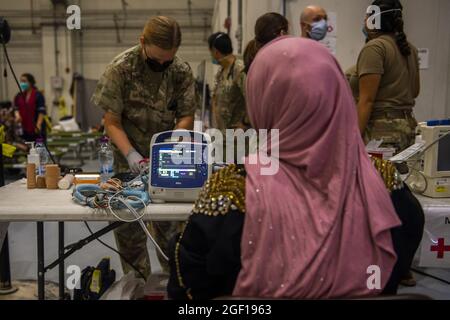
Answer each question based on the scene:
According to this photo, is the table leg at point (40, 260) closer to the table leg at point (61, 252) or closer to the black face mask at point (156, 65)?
the table leg at point (61, 252)

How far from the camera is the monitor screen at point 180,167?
4.64ft

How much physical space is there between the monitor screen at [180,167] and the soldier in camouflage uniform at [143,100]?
370 mm

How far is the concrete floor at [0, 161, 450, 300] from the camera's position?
227 centimetres

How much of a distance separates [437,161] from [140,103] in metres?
1.29

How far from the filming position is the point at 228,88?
9.50 feet

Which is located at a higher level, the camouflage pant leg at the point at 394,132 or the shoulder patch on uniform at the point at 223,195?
the camouflage pant leg at the point at 394,132

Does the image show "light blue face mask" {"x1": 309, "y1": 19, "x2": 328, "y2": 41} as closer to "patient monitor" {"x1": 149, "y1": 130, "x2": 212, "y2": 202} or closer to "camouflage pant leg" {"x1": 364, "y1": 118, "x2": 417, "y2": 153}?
"camouflage pant leg" {"x1": 364, "y1": 118, "x2": 417, "y2": 153}

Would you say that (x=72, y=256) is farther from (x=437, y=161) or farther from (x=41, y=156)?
(x=437, y=161)

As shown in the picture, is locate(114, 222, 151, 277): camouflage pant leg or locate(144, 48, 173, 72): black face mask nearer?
locate(144, 48, 173, 72): black face mask

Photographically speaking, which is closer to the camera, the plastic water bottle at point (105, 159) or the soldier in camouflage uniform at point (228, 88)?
the plastic water bottle at point (105, 159)

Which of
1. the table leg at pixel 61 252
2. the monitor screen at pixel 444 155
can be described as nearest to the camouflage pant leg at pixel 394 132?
the monitor screen at pixel 444 155

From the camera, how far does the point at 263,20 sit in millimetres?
2164

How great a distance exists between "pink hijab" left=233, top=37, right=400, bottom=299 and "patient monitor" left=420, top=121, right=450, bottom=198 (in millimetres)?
869

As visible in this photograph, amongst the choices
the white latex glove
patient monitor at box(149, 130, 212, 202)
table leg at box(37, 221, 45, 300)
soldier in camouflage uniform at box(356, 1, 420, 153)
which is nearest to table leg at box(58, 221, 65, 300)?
table leg at box(37, 221, 45, 300)
